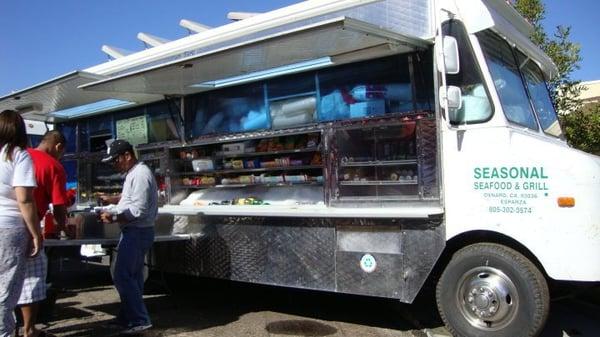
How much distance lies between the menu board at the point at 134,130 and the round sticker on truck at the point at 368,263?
3.75 meters

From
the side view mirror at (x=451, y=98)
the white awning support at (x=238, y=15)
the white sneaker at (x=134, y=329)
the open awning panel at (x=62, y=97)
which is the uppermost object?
the white awning support at (x=238, y=15)

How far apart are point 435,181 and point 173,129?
3638mm

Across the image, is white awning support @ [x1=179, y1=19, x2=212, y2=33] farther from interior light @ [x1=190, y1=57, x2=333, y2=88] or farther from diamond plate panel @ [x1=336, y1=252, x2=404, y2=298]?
diamond plate panel @ [x1=336, y1=252, x2=404, y2=298]

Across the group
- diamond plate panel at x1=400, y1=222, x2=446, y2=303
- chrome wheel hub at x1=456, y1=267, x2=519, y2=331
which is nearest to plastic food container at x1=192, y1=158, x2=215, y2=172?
diamond plate panel at x1=400, y1=222, x2=446, y2=303

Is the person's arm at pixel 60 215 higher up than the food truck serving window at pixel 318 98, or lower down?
lower down

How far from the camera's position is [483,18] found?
4859mm

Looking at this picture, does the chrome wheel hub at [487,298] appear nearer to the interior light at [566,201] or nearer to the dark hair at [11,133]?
the interior light at [566,201]

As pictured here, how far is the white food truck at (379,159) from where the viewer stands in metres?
4.48

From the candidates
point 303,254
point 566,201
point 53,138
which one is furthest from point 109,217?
point 566,201

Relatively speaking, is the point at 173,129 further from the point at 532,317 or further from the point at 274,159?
the point at 532,317

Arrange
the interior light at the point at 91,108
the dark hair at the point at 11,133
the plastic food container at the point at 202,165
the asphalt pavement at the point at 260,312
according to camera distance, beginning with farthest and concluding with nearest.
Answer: the interior light at the point at 91,108 → the plastic food container at the point at 202,165 → the asphalt pavement at the point at 260,312 → the dark hair at the point at 11,133

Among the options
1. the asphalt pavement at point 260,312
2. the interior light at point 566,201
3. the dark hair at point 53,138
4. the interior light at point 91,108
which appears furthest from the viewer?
the interior light at point 91,108

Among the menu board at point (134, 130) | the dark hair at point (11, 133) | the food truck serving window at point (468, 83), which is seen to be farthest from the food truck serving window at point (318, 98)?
the dark hair at point (11, 133)

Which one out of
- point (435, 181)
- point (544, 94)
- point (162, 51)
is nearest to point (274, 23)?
point (162, 51)
